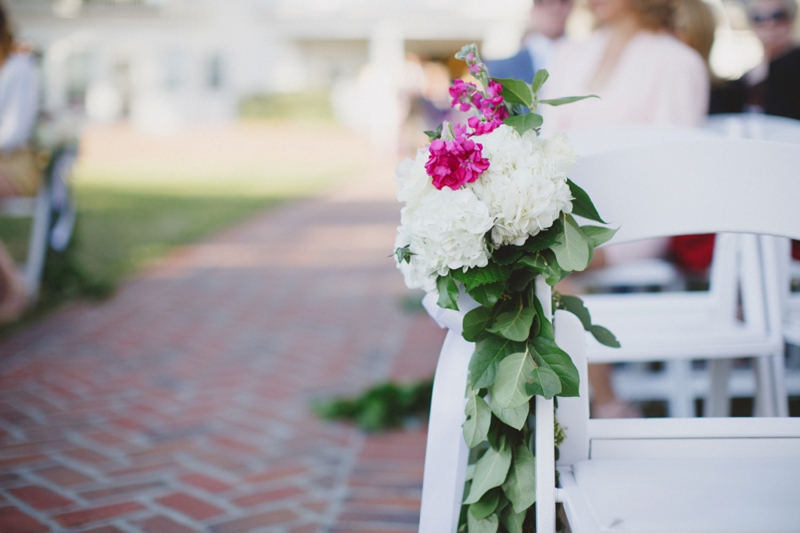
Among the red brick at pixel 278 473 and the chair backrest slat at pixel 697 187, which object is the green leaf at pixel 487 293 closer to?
the chair backrest slat at pixel 697 187

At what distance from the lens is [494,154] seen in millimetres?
1340

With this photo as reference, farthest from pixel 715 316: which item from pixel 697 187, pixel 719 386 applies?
pixel 697 187

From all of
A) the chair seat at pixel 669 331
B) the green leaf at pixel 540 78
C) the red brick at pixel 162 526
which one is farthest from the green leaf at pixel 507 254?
the red brick at pixel 162 526

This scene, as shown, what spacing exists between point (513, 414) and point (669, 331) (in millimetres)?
999

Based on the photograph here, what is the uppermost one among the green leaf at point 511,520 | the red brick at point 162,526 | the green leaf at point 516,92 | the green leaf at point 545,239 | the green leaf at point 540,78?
the green leaf at point 540,78

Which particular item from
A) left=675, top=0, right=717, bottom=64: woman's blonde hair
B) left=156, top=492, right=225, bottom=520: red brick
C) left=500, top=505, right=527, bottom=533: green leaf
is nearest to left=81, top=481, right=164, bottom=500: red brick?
left=156, top=492, right=225, bottom=520: red brick

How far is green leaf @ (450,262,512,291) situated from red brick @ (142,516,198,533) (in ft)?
4.75

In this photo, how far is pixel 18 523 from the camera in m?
2.22

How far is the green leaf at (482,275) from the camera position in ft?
4.33

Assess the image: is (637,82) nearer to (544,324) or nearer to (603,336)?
(603,336)

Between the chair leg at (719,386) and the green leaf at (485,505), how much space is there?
4.07 feet

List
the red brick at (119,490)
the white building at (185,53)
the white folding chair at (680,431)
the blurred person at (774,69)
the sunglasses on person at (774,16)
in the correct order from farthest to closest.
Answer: the white building at (185,53)
the sunglasses on person at (774,16)
the blurred person at (774,69)
the red brick at (119,490)
the white folding chair at (680,431)

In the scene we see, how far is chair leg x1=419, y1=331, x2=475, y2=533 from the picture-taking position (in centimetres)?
144

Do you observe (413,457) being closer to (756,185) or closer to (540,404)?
(540,404)
